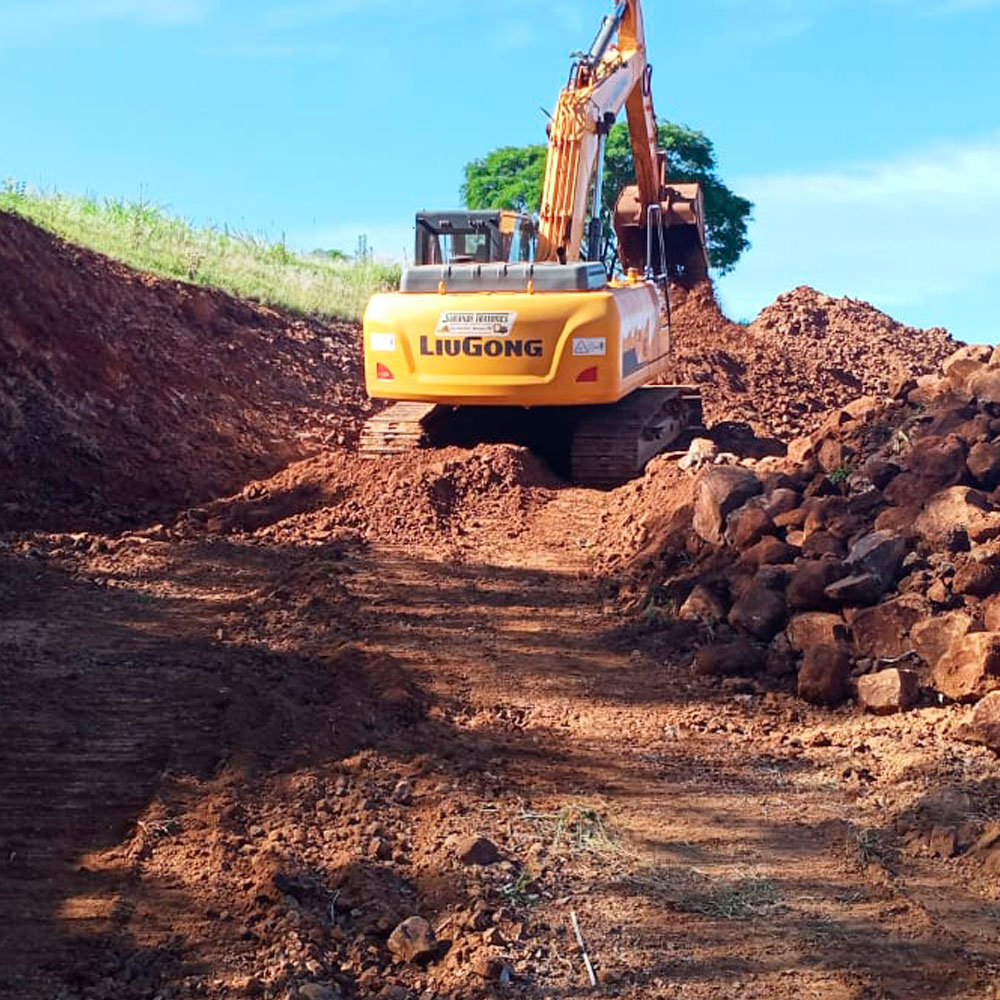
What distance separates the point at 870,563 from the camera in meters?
7.15

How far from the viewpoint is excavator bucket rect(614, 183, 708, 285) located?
18250 millimetres

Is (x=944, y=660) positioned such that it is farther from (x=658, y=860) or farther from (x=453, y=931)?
(x=453, y=931)

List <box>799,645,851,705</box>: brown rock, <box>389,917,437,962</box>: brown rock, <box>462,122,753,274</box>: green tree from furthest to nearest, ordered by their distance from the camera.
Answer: <box>462,122,753,274</box>: green tree < <box>799,645,851,705</box>: brown rock < <box>389,917,437,962</box>: brown rock

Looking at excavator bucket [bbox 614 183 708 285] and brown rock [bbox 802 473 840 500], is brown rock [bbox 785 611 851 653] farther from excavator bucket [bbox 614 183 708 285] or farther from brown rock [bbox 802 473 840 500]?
excavator bucket [bbox 614 183 708 285]

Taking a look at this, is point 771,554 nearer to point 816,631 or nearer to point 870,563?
point 870,563

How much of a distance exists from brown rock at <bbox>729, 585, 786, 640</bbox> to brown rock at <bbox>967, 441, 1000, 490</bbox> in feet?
4.82

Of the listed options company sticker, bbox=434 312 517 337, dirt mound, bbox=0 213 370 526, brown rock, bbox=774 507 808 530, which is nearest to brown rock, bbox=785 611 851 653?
brown rock, bbox=774 507 808 530

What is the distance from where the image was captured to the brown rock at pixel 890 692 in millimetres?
6379

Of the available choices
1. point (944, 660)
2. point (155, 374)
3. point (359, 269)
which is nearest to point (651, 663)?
point (944, 660)

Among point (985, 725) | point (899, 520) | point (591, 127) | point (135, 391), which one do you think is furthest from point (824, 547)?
point (135, 391)

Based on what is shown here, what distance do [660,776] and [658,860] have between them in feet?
2.79

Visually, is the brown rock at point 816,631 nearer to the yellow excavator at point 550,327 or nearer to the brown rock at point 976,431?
the brown rock at point 976,431

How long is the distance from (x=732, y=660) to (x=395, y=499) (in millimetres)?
3833

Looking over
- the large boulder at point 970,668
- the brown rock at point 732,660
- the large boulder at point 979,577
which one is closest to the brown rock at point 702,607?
the brown rock at point 732,660
